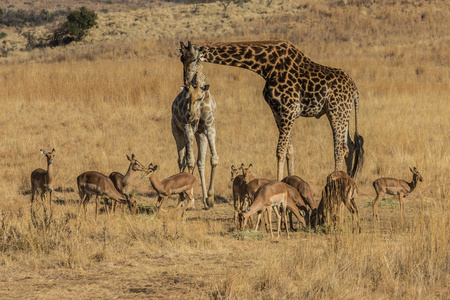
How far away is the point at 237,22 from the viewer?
124ft

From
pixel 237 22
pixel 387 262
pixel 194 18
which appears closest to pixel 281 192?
pixel 387 262

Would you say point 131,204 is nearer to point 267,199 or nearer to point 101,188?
point 101,188

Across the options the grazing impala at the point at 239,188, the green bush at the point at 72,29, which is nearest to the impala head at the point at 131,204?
the grazing impala at the point at 239,188

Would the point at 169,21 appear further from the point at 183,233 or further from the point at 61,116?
the point at 183,233

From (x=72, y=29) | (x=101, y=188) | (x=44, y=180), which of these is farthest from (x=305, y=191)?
(x=72, y=29)

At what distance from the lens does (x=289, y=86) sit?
1105cm

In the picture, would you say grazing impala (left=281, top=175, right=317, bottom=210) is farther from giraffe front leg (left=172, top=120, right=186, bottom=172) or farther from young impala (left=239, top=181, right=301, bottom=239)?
giraffe front leg (left=172, top=120, right=186, bottom=172)

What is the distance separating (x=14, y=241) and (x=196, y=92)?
387 cm

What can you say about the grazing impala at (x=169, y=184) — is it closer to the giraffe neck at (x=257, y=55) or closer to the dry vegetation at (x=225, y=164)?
the dry vegetation at (x=225, y=164)

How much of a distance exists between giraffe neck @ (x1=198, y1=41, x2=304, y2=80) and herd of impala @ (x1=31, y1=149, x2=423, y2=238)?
233 cm

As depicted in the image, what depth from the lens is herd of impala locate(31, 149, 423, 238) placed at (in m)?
8.25

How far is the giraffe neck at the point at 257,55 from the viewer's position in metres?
11.0

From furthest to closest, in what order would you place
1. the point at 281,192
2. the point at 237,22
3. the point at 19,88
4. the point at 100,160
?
the point at 237,22
the point at 19,88
the point at 100,160
the point at 281,192

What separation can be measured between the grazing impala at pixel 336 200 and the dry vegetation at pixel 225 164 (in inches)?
9.7
